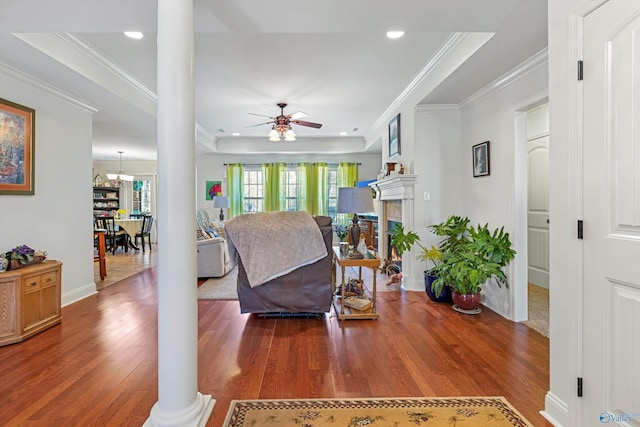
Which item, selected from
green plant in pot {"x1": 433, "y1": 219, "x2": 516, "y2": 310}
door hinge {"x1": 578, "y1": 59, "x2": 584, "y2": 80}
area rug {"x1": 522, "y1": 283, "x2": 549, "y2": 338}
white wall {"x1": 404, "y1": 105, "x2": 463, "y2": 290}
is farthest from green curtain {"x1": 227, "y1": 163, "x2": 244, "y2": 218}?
door hinge {"x1": 578, "y1": 59, "x2": 584, "y2": 80}

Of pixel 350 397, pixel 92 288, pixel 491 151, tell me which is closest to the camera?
pixel 350 397

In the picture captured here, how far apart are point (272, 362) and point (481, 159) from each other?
9.88 feet

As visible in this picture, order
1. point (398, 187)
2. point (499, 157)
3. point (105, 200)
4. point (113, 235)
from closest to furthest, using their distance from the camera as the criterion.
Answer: point (499, 157)
point (398, 187)
point (113, 235)
point (105, 200)

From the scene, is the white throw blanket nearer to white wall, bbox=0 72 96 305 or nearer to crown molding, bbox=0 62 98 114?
white wall, bbox=0 72 96 305

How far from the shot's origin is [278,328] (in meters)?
2.85

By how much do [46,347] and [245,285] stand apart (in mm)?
1584

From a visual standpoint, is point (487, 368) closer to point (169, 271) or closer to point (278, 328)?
point (278, 328)

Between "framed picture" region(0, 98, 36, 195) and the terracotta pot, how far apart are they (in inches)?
174

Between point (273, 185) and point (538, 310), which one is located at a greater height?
point (273, 185)

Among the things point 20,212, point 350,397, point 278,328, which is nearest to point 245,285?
point 278,328

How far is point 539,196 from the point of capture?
4.24 m

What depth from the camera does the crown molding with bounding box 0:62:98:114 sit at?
2.84 meters

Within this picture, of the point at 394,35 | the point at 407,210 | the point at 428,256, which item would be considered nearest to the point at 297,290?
the point at 428,256

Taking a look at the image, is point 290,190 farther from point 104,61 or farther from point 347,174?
point 104,61
